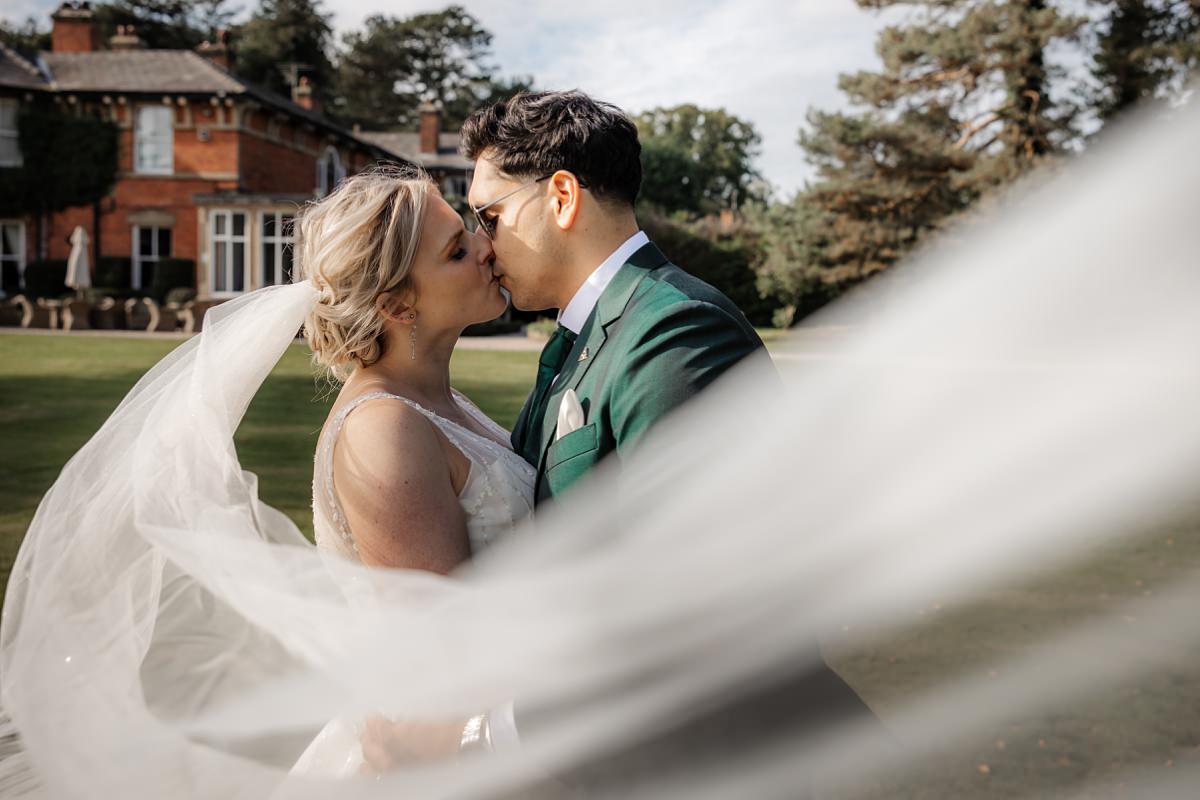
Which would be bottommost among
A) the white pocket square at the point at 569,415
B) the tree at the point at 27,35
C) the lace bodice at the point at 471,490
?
the lace bodice at the point at 471,490

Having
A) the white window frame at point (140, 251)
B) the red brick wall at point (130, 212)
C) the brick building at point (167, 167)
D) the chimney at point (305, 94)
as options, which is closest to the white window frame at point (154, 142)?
the brick building at point (167, 167)

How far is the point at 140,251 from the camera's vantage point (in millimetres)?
32312

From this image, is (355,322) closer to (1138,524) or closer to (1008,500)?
(1008,500)

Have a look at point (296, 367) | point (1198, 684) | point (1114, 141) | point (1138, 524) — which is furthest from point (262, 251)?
point (1198, 684)

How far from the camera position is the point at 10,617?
279 cm

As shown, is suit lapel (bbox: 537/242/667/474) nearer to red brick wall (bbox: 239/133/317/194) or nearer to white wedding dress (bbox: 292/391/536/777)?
white wedding dress (bbox: 292/391/536/777)

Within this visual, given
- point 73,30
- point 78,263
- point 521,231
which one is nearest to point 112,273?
point 78,263

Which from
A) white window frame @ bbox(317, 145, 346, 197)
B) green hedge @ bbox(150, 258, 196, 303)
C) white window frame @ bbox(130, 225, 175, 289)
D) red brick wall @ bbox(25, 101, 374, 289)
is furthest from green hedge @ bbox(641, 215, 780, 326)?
white window frame @ bbox(130, 225, 175, 289)

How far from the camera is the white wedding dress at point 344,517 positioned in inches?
103

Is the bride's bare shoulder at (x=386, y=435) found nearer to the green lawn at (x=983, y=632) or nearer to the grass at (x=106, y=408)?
the green lawn at (x=983, y=632)

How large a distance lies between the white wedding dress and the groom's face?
453 millimetres

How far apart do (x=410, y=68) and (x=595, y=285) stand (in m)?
73.9

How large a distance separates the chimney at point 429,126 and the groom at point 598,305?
46.2 m

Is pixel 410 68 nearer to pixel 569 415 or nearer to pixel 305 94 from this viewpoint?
pixel 305 94
